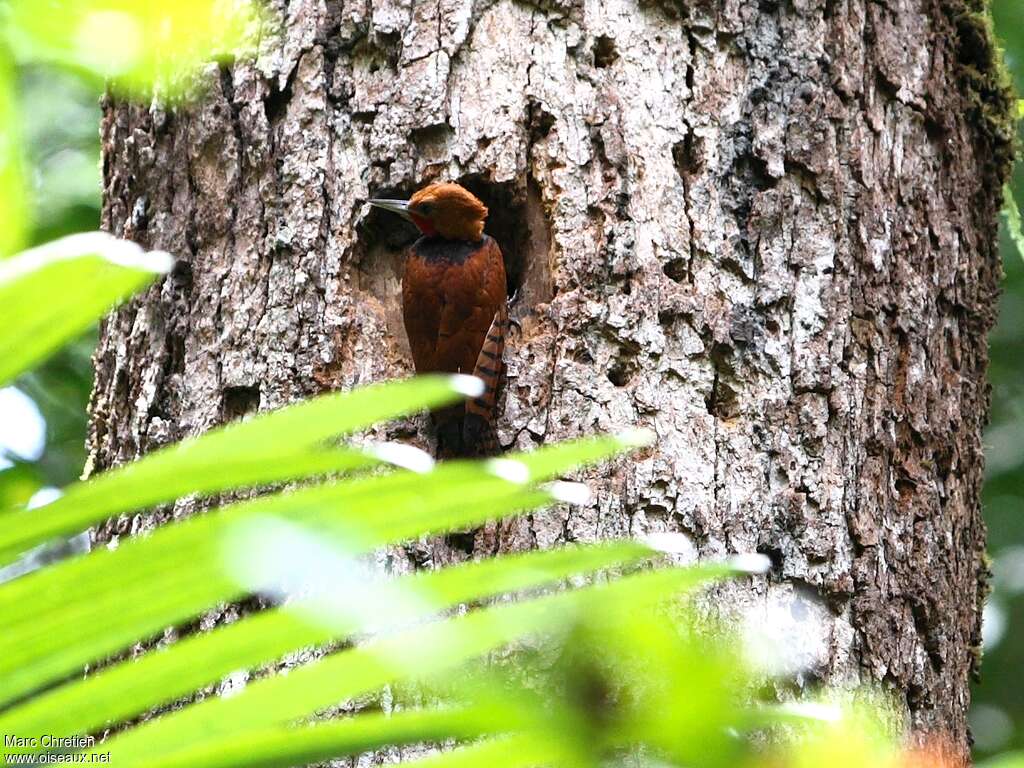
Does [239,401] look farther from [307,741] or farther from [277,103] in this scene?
[307,741]

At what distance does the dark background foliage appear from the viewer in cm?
475

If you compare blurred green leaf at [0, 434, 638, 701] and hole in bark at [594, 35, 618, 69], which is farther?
hole in bark at [594, 35, 618, 69]

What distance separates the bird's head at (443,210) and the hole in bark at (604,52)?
0.46m

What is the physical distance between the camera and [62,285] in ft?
1.71

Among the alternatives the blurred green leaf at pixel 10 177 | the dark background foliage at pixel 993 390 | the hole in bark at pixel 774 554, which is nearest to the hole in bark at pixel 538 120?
the hole in bark at pixel 774 554

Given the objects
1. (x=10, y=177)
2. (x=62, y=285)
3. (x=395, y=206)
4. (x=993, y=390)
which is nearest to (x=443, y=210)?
(x=395, y=206)

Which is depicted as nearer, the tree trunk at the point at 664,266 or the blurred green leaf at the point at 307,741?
the blurred green leaf at the point at 307,741

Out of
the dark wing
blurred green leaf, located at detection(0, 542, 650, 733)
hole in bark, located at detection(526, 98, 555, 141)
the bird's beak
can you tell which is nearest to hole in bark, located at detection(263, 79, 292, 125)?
the bird's beak

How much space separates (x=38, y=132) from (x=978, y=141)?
3335 millimetres

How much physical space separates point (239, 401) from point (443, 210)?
748 millimetres

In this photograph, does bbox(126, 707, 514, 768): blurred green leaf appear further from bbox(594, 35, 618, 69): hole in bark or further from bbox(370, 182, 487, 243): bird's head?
bbox(594, 35, 618, 69): hole in bark

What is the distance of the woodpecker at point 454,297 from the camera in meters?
2.96

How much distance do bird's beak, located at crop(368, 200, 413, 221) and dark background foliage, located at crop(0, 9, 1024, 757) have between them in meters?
1.66

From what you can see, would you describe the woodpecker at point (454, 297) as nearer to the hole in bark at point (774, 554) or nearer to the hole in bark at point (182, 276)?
the hole in bark at point (182, 276)
